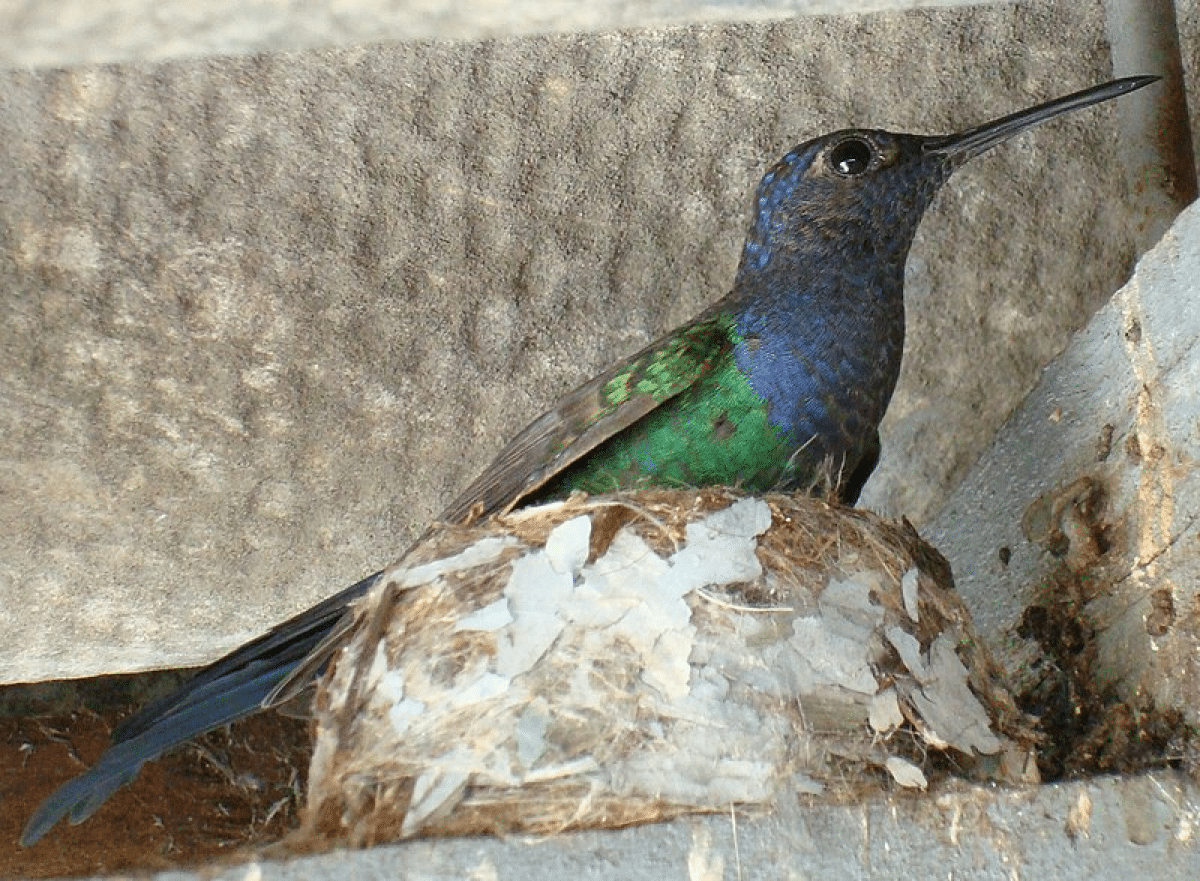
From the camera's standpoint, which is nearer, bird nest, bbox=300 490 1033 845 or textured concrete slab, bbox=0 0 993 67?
bird nest, bbox=300 490 1033 845

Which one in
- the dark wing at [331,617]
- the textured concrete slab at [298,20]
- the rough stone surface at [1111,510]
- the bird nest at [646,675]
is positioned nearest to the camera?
the bird nest at [646,675]

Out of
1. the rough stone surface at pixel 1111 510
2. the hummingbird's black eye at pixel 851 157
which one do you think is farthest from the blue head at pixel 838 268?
the rough stone surface at pixel 1111 510

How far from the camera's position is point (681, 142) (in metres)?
2.74

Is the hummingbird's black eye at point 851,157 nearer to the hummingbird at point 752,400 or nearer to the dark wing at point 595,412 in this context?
the hummingbird at point 752,400

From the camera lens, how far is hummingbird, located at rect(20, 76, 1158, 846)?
2322mm

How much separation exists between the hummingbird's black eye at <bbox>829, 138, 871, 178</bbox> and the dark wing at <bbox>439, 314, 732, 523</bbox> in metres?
0.40

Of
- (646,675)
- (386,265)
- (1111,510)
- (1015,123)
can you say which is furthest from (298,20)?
(1111,510)

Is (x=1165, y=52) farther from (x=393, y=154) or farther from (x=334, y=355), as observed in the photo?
(x=334, y=355)

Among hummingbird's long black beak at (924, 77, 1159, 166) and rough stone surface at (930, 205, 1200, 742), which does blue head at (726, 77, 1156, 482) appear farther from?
rough stone surface at (930, 205, 1200, 742)

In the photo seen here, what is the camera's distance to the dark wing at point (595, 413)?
7.82ft

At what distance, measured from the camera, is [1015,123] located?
2.52 metres

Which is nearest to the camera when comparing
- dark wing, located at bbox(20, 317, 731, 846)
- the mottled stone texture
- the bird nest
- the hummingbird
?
the bird nest

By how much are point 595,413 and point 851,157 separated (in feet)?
2.33

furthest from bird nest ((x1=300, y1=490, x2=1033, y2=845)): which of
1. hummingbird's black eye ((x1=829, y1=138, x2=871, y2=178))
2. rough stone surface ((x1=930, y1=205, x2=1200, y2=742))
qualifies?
hummingbird's black eye ((x1=829, y1=138, x2=871, y2=178))
